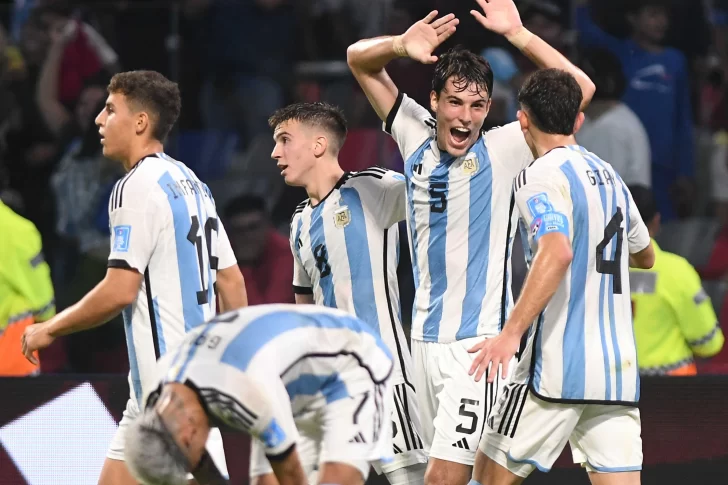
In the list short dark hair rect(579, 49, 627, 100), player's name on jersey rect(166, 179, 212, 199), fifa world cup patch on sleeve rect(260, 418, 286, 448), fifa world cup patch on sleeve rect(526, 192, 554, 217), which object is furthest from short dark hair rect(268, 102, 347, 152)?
short dark hair rect(579, 49, 627, 100)

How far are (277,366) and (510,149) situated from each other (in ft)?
6.10

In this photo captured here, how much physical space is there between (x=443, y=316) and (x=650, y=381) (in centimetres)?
123

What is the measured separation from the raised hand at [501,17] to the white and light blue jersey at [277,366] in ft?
5.86

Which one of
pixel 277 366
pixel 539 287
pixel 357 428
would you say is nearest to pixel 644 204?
pixel 539 287

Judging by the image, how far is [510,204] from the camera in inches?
209

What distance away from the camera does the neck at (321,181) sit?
5555mm

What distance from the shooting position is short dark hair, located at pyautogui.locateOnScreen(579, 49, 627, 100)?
855 centimetres

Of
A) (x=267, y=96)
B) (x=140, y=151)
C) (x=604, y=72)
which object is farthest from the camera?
(x=267, y=96)

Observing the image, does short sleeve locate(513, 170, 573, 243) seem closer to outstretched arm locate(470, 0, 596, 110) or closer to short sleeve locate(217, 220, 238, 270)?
outstretched arm locate(470, 0, 596, 110)

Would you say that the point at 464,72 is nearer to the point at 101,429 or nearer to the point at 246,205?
the point at 101,429

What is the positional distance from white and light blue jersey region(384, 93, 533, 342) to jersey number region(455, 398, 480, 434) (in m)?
0.26

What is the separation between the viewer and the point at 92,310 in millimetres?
4664

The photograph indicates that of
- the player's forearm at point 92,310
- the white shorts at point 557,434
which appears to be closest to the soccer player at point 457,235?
the white shorts at point 557,434

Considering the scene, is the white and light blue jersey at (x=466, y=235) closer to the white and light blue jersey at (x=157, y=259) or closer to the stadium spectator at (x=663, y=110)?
the white and light blue jersey at (x=157, y=259)
